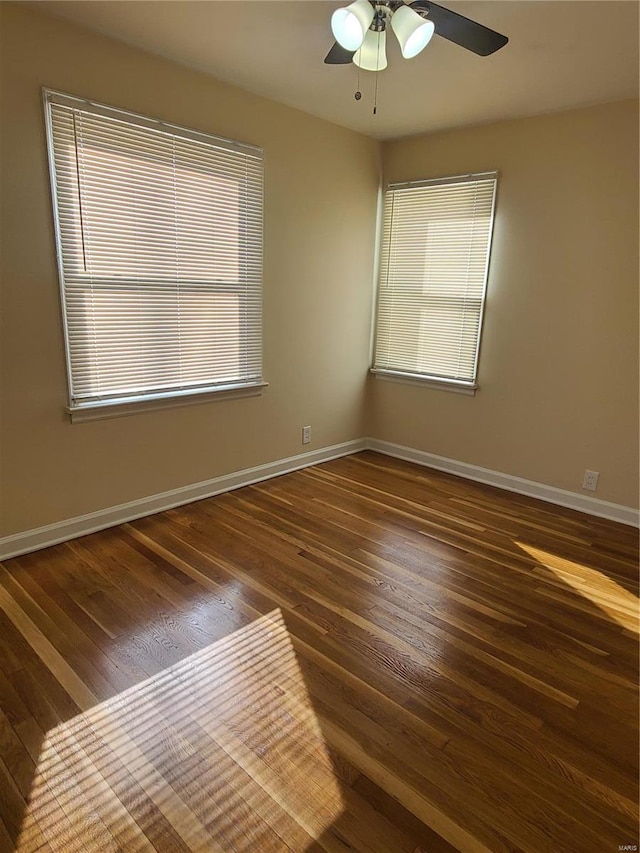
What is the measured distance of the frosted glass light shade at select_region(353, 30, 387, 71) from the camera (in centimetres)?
208

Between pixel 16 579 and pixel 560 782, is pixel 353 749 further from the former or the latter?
pixel 16 579

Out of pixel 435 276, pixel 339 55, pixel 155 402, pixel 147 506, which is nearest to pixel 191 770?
pixel 147 506

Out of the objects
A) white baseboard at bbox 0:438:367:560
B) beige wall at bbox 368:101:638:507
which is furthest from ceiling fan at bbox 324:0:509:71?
white baseboard at bbox 0:438:367:560

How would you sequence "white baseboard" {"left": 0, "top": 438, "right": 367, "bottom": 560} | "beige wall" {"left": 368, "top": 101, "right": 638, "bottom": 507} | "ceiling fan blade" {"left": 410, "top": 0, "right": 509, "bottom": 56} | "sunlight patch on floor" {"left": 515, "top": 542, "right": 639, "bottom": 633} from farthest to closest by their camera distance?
"beige wall" {"left": 368, "top": 101, "right": 638, "bottom": 507}
"white baseboard" {"left": 0, "top": 438, "right": 367, "bottom": 560}
"sunlight patch on floor" {"left": 515, "top": 542, "right": 639, "bottom": 633}
"ceiling fan blade" {"left": 410, "top": 0, "right": 509, "bottom": 56}

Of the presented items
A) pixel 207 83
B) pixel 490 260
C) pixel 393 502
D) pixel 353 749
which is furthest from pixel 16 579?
pixel 490 260

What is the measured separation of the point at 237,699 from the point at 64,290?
6.70ft

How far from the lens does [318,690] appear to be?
1.82m

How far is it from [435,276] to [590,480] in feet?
6.09

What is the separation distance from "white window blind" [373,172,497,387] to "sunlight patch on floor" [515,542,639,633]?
1521 mm

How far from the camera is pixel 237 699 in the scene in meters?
1.78

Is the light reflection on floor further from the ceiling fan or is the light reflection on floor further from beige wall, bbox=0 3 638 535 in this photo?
the ceiling fan

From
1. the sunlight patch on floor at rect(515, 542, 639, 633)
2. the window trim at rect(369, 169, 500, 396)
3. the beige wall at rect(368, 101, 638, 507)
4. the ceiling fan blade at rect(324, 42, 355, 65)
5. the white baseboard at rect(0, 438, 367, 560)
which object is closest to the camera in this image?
the ceiling fan blade at rect(324, 42, 355, 65)

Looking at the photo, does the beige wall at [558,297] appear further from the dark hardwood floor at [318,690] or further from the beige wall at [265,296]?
the beige wall at [265,296]

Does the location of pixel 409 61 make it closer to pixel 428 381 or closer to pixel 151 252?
pixel 151 252
